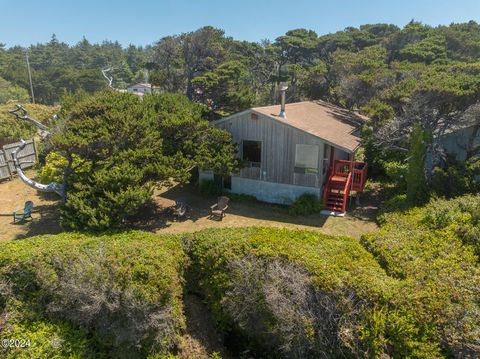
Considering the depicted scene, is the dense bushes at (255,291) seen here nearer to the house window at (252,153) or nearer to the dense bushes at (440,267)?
the dense bushes at (440,267)

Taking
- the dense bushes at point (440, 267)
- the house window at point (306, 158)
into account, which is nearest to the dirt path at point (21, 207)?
the house window at point (306, 158)

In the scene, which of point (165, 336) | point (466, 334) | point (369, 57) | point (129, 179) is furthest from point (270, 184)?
point (369, 57)

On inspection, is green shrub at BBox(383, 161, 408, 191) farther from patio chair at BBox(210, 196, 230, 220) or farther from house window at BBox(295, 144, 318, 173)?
patio chair at BBox(210, 196, 230, 220)

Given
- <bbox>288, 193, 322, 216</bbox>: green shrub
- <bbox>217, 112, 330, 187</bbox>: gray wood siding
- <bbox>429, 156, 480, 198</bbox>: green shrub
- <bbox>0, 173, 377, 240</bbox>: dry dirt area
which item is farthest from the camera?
<bbox>217, 112, 330, 187</bbox>: gray wood siding

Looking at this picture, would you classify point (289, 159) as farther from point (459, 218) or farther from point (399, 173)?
point (459, 218)

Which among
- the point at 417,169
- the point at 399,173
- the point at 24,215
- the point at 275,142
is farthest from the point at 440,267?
the point at 24,215

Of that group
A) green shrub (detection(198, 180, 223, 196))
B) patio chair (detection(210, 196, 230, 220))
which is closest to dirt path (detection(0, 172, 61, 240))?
patio chair (detection(210, 196, 230, 220))

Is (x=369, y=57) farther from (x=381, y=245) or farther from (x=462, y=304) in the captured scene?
(x=462, y=304)
